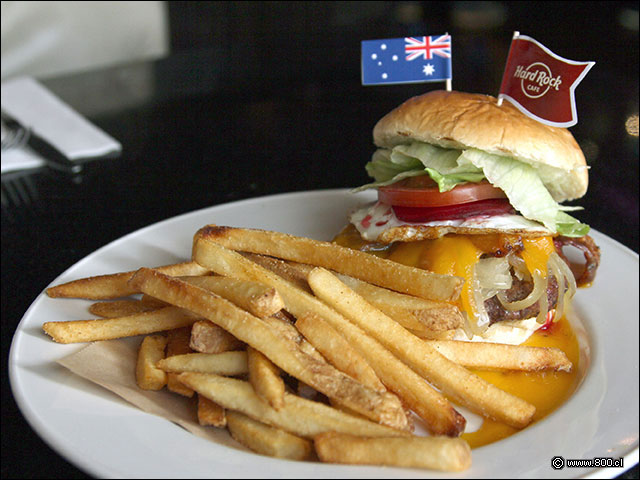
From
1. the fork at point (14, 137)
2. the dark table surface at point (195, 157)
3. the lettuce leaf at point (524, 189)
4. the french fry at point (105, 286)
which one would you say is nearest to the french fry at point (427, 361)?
the dark table surface at point (195, 157)

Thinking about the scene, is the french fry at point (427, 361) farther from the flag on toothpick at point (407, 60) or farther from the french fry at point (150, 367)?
the flag on toothpick at point (407, 60)

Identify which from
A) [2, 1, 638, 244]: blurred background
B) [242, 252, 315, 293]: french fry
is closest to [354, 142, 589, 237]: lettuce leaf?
[242, 252, 315, 293]: french fry

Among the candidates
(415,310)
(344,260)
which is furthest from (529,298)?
(344,260)

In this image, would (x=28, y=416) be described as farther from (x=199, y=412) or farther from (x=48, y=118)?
(x=48, y=118)

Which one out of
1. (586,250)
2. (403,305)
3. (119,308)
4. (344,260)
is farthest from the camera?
(586,250)

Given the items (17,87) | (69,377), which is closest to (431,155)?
(69,377)

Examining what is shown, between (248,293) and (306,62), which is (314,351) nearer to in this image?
(248,293)

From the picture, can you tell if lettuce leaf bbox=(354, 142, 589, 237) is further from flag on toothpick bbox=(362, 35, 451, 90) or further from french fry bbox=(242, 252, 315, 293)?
french fry bbox=(242, 252, 315, 293)
